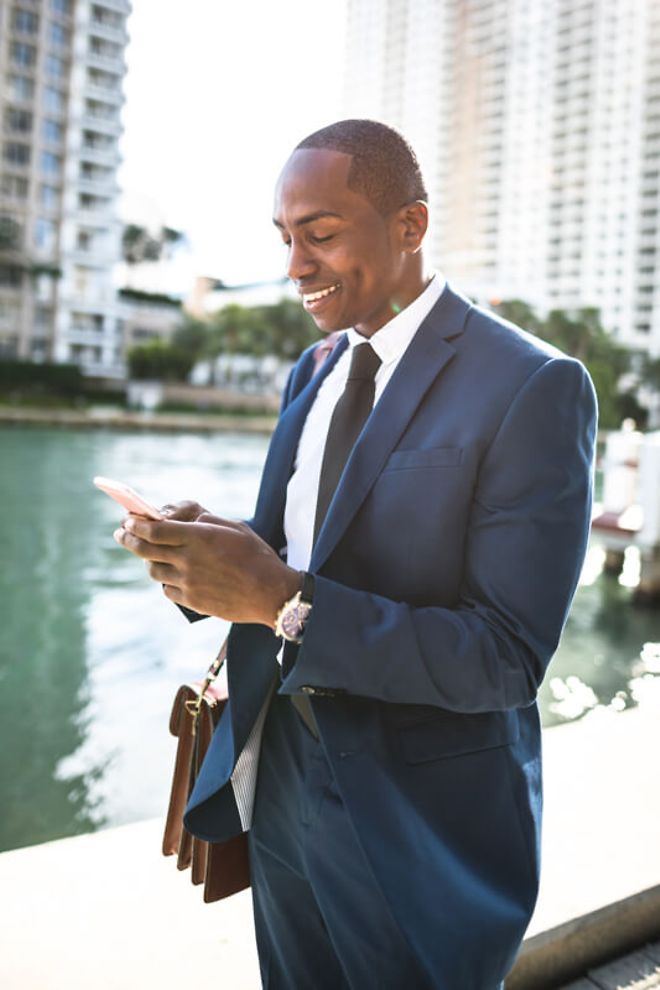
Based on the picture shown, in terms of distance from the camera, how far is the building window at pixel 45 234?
44906 millimetres

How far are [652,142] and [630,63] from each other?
8329mm

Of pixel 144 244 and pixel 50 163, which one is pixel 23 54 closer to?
pixel 50 163

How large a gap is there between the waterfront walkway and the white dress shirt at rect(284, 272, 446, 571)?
2.86 feet

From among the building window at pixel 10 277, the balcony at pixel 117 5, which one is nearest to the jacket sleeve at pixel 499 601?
the building window at pixel 10 277

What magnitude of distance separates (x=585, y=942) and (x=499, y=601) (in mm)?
1149

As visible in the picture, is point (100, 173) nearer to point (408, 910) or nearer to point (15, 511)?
point (15, 511)

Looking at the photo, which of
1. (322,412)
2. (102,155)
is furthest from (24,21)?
(322,412)

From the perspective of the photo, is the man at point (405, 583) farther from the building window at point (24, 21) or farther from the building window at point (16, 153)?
the building window at point (24, 21)

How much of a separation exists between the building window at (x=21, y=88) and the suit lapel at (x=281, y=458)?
4837 cm

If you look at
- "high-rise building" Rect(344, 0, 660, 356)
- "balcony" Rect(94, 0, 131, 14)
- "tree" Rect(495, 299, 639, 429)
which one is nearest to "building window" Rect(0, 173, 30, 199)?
"balcony" Rect(94, 0, 131, 14)

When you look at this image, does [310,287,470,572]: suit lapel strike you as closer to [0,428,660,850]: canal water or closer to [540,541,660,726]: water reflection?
[0,428,660,850]: canal water

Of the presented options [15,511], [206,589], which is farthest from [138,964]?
[15,511]

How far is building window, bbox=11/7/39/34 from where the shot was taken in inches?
1700

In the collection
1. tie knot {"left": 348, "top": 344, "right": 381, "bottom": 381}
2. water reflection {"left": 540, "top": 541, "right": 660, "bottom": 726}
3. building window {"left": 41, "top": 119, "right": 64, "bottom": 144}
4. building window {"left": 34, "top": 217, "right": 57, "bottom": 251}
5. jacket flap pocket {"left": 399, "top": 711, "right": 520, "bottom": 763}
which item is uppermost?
building window {"left": 41, "top": 119, "right": 64, "bottom": 144}
